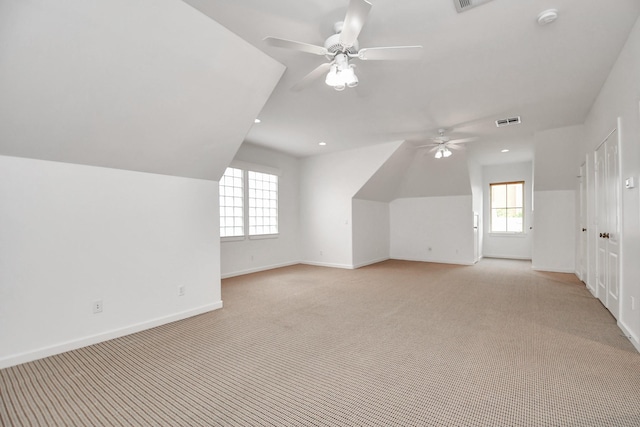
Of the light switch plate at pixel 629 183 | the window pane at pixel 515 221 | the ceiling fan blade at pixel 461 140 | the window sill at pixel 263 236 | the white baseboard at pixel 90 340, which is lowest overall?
the white baseboard at pixel 90 340

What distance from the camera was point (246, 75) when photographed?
9.57 feet

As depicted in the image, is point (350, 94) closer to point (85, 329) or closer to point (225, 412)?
point (225, 412)

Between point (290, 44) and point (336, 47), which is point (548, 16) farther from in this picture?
point (290, 44)

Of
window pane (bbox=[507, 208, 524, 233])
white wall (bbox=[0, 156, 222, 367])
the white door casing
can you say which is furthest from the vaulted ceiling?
window pane (bbox=[507, 208, 524, 233])

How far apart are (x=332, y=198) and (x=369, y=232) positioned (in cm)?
144

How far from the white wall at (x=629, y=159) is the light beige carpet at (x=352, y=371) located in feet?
1.11

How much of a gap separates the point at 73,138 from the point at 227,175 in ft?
11.5

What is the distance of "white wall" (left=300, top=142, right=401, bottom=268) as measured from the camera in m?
6.63

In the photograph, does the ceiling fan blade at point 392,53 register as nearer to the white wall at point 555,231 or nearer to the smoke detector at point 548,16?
the smoke detector at point 548,16

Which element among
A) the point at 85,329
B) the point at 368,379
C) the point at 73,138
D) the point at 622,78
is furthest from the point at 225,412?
the point at 622,78

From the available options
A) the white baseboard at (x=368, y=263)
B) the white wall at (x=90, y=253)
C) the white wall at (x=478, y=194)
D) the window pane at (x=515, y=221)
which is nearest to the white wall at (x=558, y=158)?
the white wall at (x=478, y=194)

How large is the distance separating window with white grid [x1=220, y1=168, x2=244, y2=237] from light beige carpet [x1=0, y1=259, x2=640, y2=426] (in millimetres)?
2377

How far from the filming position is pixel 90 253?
9.19 feet

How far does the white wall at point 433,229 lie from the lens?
7691mm
